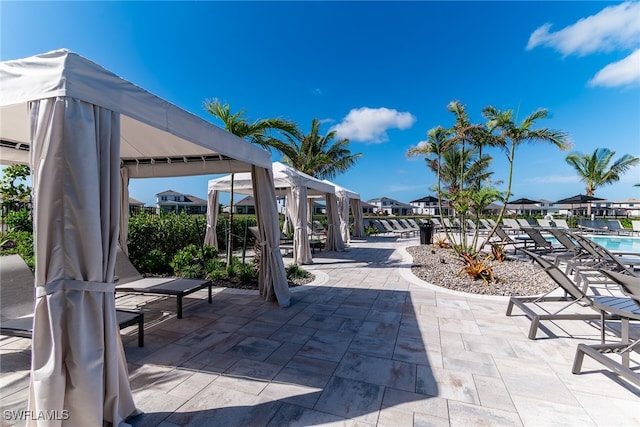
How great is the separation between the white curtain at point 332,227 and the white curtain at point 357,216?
16.4 feet

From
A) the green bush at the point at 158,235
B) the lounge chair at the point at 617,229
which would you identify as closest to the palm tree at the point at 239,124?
the green bush at the point at 158,235

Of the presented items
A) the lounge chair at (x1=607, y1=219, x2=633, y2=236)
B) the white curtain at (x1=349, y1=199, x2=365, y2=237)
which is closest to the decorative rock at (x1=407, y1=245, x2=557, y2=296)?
the white curtain at (x1=349, y1=199, x2=365, y2=237)

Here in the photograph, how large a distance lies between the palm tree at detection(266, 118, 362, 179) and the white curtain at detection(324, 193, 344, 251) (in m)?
4.13

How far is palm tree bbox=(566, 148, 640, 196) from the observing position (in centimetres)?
2262

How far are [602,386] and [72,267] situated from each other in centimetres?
423

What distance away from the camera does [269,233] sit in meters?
4.80

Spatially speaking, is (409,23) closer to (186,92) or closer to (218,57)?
(218,57)

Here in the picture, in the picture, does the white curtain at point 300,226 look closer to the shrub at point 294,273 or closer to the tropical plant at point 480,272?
the shrub at point 294,273

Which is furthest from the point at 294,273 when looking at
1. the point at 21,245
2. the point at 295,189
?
the point at 21,245

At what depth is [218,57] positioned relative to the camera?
1184cm

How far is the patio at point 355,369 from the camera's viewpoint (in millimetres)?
2115

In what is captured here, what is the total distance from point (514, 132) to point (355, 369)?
8544 millimetres

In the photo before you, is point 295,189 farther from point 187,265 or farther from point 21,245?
point 21,245

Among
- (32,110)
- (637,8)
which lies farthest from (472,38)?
(32,110)
